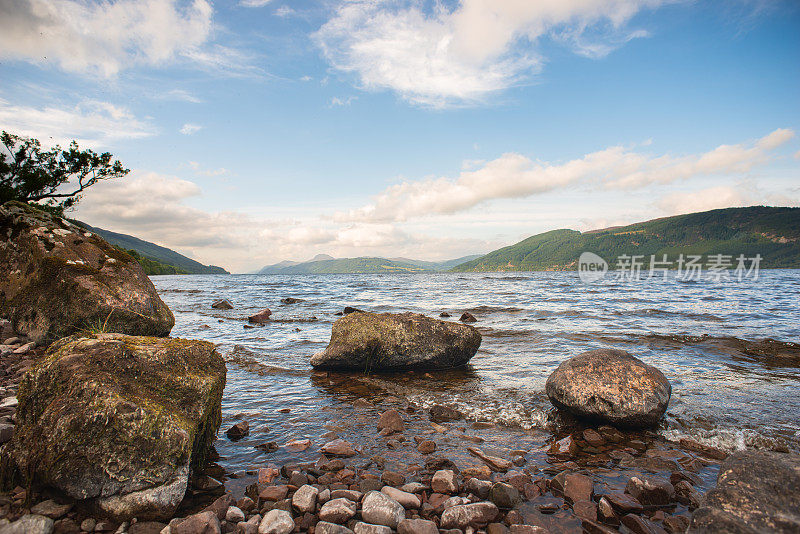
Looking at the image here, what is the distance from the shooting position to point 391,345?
10.0m

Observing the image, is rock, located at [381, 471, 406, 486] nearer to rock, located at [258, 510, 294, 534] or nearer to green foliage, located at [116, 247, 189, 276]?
rock, located at [258, 510, 294, 534]

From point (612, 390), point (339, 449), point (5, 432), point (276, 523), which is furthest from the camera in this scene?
point (612, 390)

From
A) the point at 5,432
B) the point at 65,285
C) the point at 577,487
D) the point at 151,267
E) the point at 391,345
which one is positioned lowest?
the point at 151,267

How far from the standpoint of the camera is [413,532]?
3574 millimetres

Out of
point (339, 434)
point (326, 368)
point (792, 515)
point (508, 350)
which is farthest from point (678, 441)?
point (326, 368)

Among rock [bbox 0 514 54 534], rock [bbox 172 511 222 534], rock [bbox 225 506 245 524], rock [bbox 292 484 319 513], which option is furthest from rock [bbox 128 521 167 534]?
rock [bbox 292 484 319 513]

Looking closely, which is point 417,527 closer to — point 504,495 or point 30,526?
point 504,495

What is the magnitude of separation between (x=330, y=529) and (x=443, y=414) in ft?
12.0

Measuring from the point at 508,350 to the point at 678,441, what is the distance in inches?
262

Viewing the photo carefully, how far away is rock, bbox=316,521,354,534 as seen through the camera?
3.56m

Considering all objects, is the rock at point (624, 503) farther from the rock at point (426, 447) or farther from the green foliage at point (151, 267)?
the green foliage at point (151, 267)

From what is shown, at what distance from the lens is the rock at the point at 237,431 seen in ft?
19.4

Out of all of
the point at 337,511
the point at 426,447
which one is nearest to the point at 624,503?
the point at 426,447

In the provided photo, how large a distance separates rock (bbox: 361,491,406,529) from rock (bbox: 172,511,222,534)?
1.42 m
